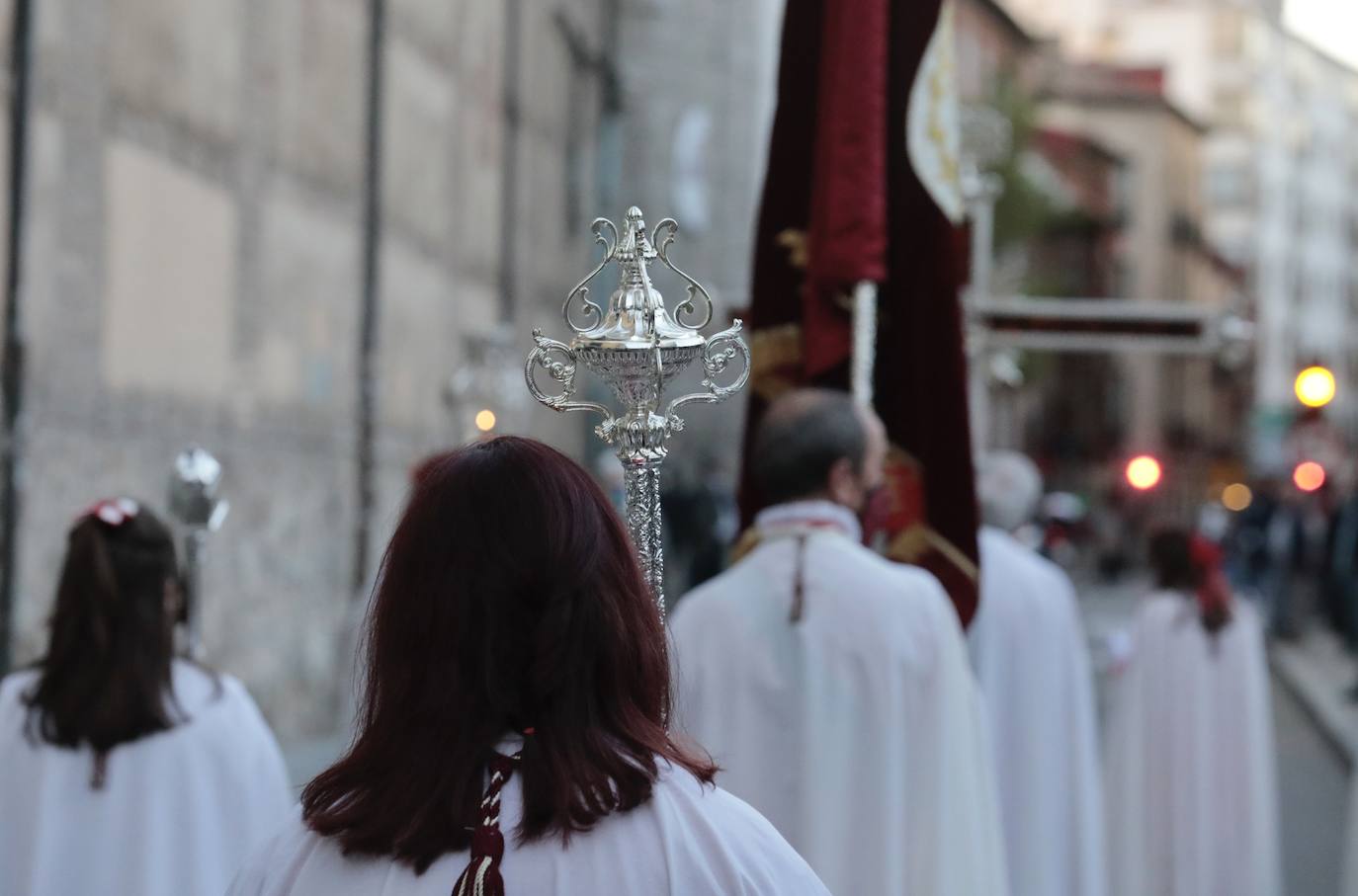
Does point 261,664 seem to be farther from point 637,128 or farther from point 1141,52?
point 1141,52

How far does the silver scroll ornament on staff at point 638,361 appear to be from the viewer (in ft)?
9.27

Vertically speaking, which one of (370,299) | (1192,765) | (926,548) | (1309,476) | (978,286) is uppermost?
(978,286)

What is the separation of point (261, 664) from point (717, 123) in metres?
18.9

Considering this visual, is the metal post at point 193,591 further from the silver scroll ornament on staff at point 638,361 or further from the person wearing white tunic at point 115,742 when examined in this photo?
the silver scroll ornament on staff at point 638,361

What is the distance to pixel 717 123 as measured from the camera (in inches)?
1202

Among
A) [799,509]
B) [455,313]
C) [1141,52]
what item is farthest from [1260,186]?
[799,509]

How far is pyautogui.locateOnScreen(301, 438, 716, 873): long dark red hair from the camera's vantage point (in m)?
2.28

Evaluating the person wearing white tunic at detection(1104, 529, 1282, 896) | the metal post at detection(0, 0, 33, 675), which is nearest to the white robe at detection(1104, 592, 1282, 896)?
the person wearing white tunic at detection(1104, 529, 1282, 896)

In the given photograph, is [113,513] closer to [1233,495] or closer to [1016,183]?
[1016,183]

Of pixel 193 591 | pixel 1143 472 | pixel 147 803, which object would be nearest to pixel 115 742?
pixel 147 803

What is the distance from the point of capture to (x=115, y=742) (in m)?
4.54

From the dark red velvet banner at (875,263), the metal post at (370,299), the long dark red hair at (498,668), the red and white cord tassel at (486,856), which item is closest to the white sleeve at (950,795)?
the dark red velvet banner at (875,263)

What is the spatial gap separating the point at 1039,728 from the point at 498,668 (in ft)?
15.6

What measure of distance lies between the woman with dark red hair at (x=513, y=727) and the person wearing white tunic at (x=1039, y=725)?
176 inches
